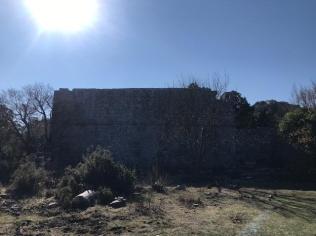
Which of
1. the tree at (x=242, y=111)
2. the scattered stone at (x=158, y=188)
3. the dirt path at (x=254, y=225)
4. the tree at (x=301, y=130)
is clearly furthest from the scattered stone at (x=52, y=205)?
the tree at (x=242, y=111)

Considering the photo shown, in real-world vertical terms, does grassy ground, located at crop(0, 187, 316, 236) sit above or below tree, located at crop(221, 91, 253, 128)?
below

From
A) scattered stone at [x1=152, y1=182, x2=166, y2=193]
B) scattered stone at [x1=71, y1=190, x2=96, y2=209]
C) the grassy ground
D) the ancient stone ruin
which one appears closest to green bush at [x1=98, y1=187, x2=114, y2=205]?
scattered stone at [x1=71, y1=190, x2=96, y2=209]

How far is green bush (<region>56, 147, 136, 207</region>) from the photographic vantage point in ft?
46.5

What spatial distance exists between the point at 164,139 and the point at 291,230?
18.7m

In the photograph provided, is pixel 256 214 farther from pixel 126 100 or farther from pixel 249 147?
pixel 126 100

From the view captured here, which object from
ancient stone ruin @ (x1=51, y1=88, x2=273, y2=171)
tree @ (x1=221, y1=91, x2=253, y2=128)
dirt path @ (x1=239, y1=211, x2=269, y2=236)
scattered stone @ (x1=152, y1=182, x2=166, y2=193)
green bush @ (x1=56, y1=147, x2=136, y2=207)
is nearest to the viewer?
dirt path @ (x1=239, y1=211, x2=269, y2=236)

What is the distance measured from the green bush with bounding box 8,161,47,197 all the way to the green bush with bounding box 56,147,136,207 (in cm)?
160

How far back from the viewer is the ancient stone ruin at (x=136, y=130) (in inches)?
1092

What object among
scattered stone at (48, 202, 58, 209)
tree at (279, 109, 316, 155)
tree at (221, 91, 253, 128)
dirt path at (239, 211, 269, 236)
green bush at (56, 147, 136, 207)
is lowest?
dirt path at (239, 211, 269, 236)

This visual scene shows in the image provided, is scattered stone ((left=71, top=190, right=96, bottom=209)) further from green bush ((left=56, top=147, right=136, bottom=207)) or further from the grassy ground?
green bush ((left=56, top=147, right=136, bottom=207))

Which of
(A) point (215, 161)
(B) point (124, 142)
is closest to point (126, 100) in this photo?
(B) point (124, 142)

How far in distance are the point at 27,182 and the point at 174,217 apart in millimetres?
7361

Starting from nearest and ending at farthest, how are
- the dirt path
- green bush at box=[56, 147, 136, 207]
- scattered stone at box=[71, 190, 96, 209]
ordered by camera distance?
the dirt path, scattered stone at box=[71, 190, 96, 209], green bush at box=[56, 147, 136, 207]

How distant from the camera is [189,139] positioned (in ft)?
78.8
